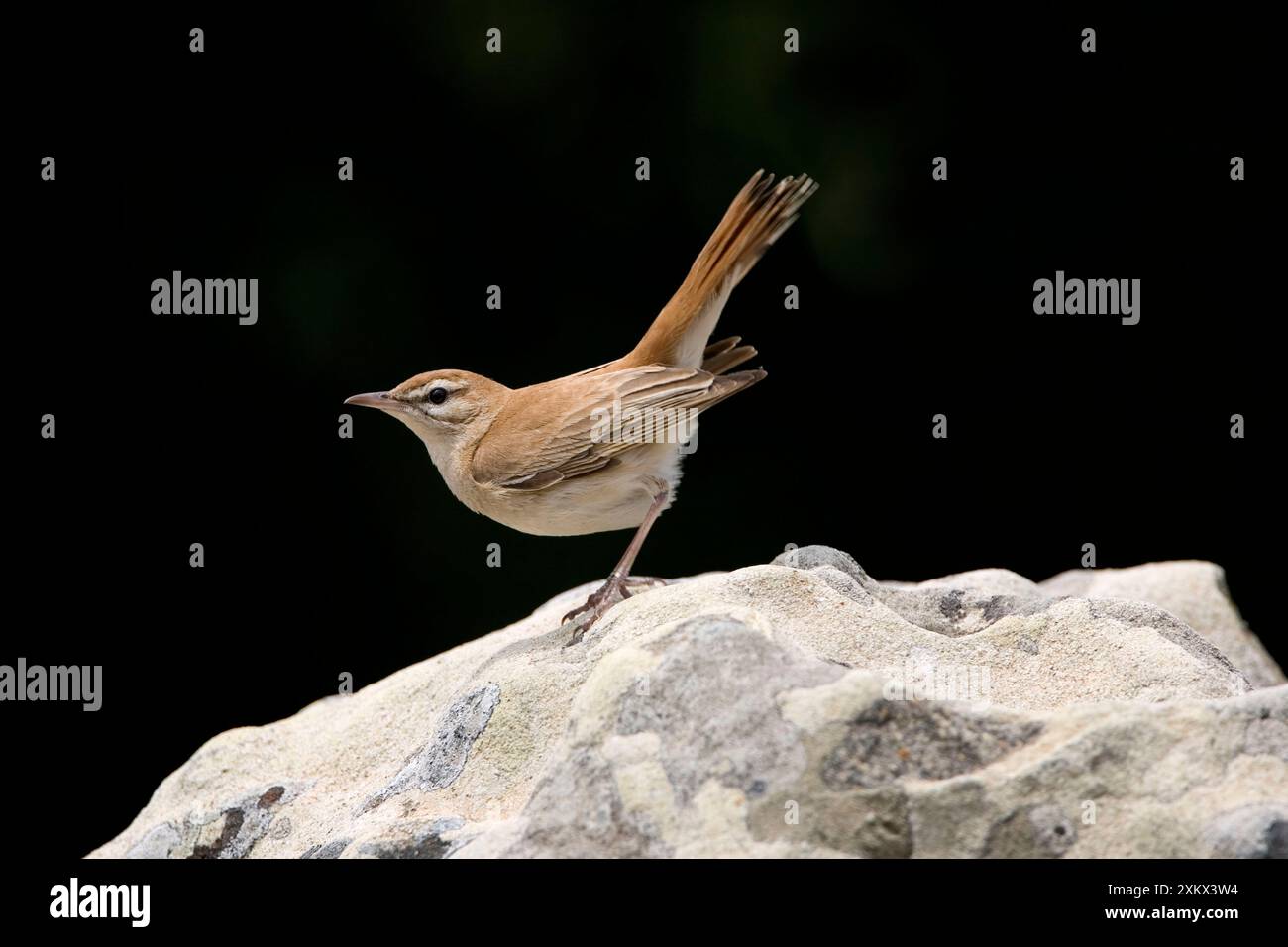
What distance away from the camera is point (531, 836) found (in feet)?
9.20

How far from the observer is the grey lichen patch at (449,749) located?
11.1 feet

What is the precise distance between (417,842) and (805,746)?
0.88 metres

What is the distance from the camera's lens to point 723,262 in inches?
180

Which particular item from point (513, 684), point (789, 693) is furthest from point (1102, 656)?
point (513, 684)

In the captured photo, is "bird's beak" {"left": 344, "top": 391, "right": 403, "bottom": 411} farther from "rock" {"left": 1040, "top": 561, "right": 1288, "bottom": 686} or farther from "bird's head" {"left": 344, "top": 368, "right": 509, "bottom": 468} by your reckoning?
"rock" {"left": 1040, "top": 561, "right": 1288, "bottom": 686}

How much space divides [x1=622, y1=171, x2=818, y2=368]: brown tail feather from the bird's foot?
79 cm

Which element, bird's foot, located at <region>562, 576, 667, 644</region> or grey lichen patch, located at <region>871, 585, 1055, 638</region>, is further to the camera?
bird's foot, located at <region>562, 576, 667, 644</region>

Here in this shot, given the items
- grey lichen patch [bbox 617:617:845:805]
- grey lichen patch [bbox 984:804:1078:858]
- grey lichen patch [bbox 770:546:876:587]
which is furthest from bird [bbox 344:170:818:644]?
grey lichen patch [bbox 984:804:1078:858]

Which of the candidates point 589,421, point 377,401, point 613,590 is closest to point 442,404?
point 377,401

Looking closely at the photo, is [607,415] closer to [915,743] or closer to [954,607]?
[954,607]

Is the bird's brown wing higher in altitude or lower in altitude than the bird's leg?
higher

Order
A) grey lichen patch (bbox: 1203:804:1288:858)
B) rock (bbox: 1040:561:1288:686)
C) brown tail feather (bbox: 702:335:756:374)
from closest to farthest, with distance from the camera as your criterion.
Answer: grey lichen patch (bbox: 1203:804:1288:858), brown tail feather (bbox: 702:335:756:374), rock (bbox: 1040:561:1288:686)

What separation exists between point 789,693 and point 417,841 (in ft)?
2.83

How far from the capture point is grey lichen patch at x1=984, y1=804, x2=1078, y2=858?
8.75 feet
